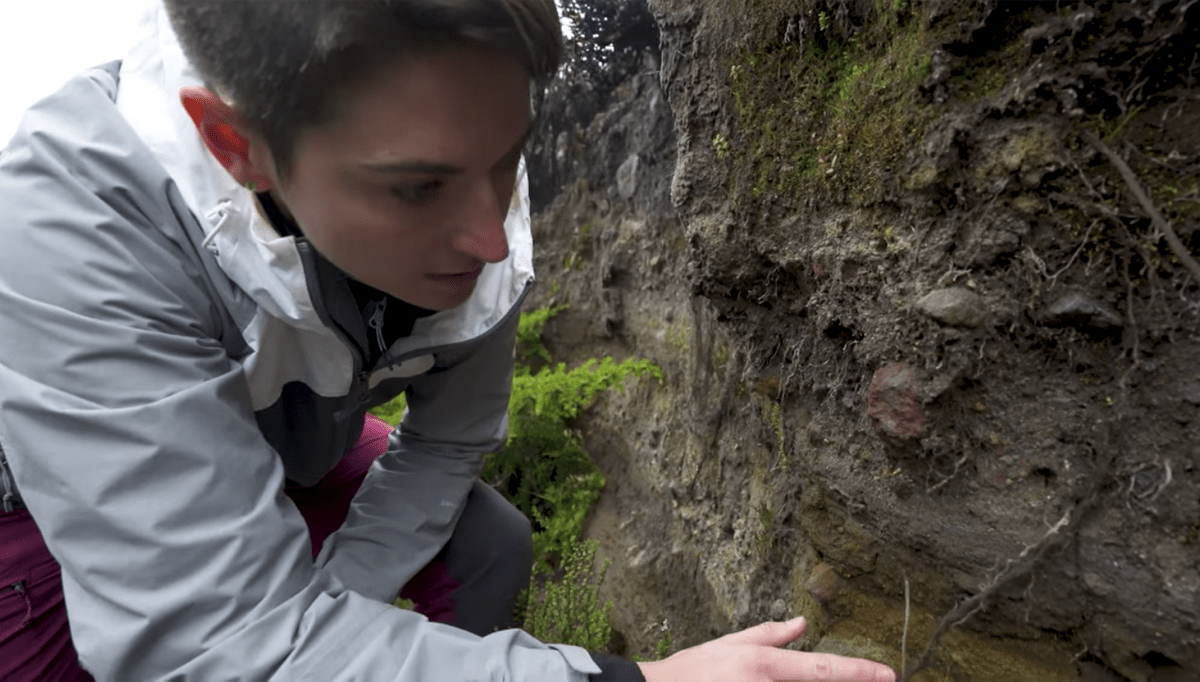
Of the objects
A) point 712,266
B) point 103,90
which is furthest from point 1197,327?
point 103,90

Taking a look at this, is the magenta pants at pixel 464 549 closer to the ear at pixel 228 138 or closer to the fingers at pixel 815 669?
the ear at pixel 228 138

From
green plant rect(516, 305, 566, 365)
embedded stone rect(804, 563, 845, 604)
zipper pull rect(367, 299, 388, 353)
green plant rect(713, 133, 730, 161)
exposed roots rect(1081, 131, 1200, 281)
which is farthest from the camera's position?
green plant rect(516, 305, 566, 365)

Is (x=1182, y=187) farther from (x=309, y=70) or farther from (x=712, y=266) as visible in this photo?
(x=309, y=70)

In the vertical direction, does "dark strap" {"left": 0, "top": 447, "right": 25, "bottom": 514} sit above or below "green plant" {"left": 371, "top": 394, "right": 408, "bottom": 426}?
above

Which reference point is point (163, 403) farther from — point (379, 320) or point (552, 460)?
point (552, 460)

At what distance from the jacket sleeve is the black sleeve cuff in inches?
30.0

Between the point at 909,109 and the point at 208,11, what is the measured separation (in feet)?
4.22

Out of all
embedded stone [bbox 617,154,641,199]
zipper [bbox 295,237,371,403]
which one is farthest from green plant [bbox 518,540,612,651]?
embedded stone [bbox 617,154,641,199]

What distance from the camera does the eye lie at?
115 centimetres

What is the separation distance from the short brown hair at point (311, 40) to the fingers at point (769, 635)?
1.13 m

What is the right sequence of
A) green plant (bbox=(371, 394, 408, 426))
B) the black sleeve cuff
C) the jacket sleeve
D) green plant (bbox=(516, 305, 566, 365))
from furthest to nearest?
1. green plant (bbox=(516, 305, 566, 365))
2. green plant (bbox=(371, 394, 408, 426))
3. the jacket sleeve
4. the black sleeve cuff

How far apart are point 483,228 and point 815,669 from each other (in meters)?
0.99

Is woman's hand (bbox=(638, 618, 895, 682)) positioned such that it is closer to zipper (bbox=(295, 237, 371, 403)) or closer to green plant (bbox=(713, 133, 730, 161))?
zipper (bbox=(295, 237, 371, 403))

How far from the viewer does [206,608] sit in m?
1.15
